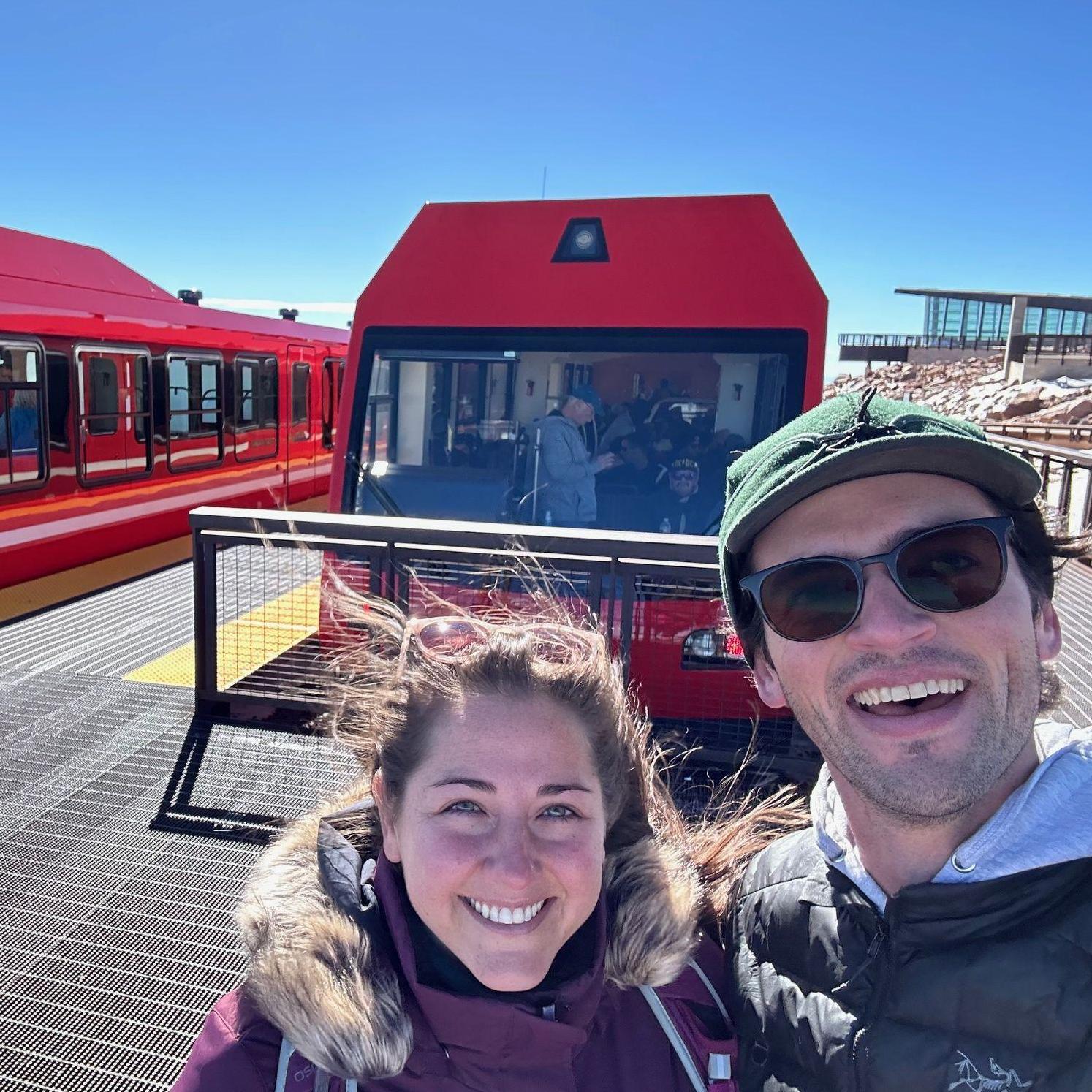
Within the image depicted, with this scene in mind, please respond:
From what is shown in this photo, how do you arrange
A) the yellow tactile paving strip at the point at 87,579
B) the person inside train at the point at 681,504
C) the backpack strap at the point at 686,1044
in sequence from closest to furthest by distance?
the backpack strap at the point at 686,1044 < the person inside train at the point at 681,504 < the yellow tactile paving strip at the point at 87,579

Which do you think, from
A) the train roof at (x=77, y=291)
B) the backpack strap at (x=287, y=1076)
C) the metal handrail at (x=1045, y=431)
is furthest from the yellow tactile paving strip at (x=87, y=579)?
the metal handrail at (x=1045, y=431)

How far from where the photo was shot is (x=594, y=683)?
163 centimetres

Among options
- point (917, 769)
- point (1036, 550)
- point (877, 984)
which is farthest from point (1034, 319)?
point (877, 984)

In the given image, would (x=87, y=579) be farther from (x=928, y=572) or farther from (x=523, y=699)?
(x=928, y=572)

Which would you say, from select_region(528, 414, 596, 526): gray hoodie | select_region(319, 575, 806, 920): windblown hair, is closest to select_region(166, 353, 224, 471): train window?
select_region(528, 414, 596, 526): gray hoodie

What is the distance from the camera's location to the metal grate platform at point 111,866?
85.1 inches

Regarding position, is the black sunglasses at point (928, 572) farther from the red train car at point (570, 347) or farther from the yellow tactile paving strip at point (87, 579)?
the yellow tactile paving strip at point (87, 579)

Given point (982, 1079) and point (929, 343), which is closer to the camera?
point (982, 1079)

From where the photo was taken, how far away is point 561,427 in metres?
4.38

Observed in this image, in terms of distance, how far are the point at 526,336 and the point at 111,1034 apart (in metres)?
3.34

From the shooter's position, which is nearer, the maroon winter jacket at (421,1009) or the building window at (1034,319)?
the maroon winter jacket at (421,1009)

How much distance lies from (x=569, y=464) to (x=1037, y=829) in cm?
333

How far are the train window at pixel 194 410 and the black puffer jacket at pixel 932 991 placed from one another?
9721mm

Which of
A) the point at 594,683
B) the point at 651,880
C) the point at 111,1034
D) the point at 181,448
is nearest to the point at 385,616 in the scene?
the point at 594,683
